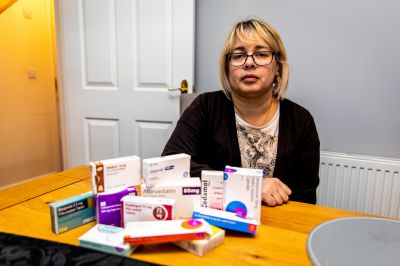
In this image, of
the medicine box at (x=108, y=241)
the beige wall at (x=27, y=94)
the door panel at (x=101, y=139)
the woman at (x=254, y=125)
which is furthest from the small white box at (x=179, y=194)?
the beige wall at (x=27, y=94)

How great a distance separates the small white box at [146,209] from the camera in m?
0.60

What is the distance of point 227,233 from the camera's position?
636mm

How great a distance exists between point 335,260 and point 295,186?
2.29ft

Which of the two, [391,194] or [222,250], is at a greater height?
[222,250]

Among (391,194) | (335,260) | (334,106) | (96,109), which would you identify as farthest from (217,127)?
(96,109)

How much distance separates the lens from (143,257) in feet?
1.78

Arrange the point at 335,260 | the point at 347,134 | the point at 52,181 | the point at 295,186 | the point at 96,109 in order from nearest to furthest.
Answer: the point at 335,260 < the point at 52,181 < the point at 295,186 < the point at 347,134 < the point at 96,109

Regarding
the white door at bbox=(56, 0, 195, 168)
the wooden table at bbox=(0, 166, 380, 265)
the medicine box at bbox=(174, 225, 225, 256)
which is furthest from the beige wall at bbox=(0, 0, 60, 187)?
the medicine box at bbox=(174, 225, 225, 256)

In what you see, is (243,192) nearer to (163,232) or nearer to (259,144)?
(163,232)

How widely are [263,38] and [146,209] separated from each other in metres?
0.79

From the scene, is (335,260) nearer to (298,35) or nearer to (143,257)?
(143,257)

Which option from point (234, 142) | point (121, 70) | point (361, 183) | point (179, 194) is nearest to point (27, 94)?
point (121, 70)

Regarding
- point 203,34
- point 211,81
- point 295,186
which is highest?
point 203,34

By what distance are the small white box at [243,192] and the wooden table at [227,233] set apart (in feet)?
0.17
